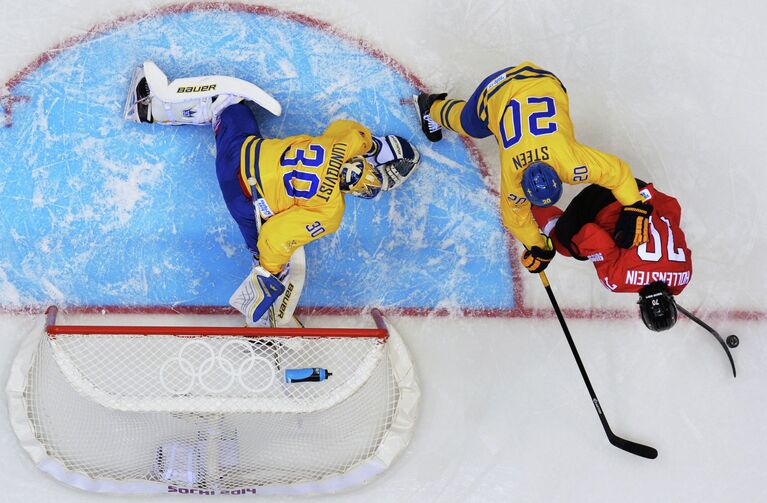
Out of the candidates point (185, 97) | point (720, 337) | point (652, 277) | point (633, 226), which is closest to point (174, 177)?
point (185, 97)

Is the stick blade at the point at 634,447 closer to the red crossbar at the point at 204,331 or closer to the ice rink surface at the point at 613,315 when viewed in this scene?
the ice rink surface at the point at 613,315

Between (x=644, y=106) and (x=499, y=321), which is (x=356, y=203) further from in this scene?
(x=644, y=106)

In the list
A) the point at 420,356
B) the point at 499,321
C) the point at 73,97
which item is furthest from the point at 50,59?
the point at 499,321

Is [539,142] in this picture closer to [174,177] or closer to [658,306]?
[658,306]

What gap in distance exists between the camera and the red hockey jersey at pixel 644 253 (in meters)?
2.92

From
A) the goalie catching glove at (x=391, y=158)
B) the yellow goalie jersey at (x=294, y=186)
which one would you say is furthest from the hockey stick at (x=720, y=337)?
the yellow goalie jersey at (x=294, y=186)

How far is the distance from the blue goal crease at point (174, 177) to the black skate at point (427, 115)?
6 cm

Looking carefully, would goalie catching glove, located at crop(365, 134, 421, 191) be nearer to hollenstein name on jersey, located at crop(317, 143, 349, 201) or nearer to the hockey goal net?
hollenstein name on jersey, located at crop(317, 143, 349, 201)

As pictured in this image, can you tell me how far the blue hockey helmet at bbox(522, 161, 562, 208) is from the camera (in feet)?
8.96

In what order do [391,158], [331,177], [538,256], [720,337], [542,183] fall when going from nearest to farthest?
[542,183]
[331,177]
[538,256]
[391,158]
[720,337]

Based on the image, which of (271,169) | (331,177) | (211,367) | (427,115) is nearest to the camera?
(331,177)

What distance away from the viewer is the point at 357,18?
12.1 ft

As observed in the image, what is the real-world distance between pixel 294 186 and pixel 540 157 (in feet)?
3.34

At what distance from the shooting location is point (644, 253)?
9.58 feet
